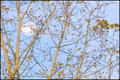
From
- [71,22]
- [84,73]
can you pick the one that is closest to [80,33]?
[71,22]

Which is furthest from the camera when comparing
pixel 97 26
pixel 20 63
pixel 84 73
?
pixel 97 26

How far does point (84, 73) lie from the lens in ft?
34.0

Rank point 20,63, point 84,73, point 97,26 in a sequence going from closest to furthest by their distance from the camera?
Result: point 20,63, point 84,73, point 97,26

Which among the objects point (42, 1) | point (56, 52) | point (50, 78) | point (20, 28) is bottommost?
point (50, 78)

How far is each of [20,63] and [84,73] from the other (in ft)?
6.46

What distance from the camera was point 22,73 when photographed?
32.0ft

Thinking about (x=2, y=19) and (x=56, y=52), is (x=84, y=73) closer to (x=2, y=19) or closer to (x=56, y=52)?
(x=56, y=52)

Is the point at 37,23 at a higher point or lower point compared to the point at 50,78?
higher

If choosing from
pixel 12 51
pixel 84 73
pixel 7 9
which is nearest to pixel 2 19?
pixel 7 9

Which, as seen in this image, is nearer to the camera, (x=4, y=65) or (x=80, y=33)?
(x=4, y=65)

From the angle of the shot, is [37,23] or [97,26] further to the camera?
[97,26]

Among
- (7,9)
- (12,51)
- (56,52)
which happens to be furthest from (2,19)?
(56,52)

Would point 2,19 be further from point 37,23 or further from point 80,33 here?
point 80,33

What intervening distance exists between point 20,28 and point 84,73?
2258mm
